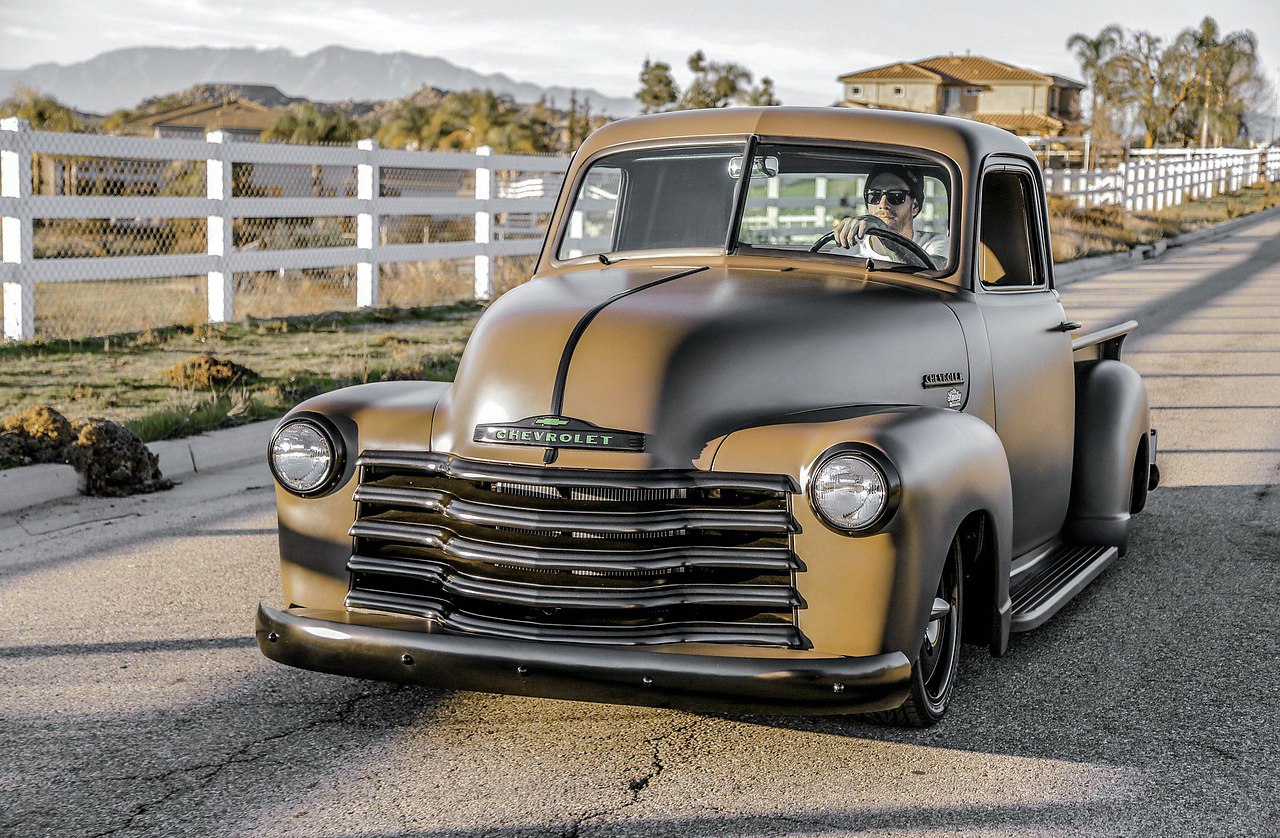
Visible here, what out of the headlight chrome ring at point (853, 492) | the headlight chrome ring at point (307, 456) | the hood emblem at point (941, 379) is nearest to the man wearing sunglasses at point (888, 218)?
the hood emblem at point (941, 379)

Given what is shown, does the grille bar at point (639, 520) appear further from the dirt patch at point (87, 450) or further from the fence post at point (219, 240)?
the fence post at point (219, 240)

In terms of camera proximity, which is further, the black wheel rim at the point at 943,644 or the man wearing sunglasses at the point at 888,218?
the man wearing sunglasses at the point at 888,218

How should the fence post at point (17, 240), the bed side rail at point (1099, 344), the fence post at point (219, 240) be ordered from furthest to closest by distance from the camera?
the fence post at point (219, 240) → the fence post at point (17, 240) → the bed side rail at point (1099, 344)

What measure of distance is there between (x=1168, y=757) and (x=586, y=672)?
1750 mm

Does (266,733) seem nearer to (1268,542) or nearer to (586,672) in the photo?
(586,672)

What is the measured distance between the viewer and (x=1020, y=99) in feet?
407

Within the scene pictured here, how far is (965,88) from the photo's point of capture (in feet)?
405

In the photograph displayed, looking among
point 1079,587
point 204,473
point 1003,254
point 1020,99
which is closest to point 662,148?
point 1003,254

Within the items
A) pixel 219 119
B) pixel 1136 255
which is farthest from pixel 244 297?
pixel 219 119

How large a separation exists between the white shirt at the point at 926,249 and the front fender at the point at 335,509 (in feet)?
5.71

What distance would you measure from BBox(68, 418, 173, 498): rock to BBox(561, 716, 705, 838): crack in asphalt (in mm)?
4467

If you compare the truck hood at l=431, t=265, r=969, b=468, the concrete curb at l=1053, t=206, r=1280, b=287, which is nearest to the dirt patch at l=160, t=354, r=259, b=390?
the truck hood at l=431, t=265, r=969, b=468

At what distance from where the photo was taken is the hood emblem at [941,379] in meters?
4.86

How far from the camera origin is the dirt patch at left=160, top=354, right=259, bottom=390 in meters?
10.6
